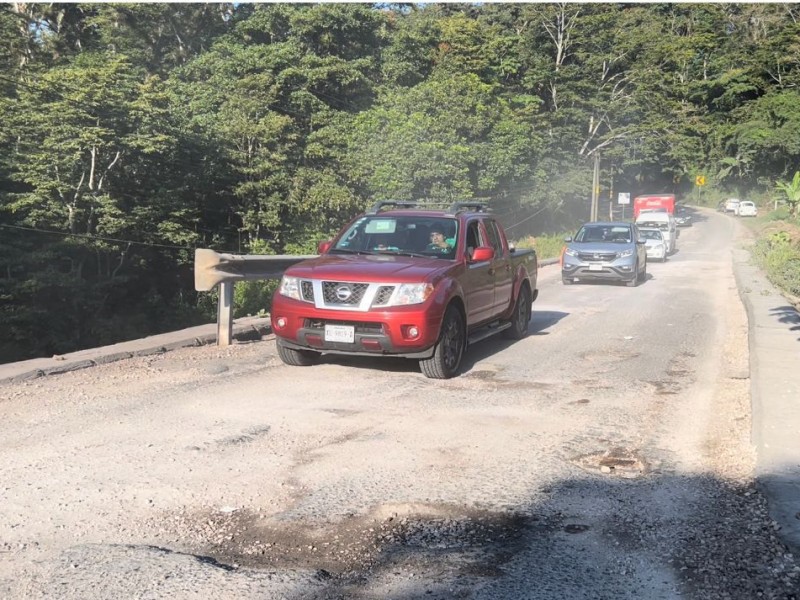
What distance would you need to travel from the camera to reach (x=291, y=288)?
8922 millimetres

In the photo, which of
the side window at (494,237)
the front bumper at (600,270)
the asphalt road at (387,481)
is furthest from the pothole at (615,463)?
the front bumper at (600,270)

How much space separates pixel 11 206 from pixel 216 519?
23516 millimetres

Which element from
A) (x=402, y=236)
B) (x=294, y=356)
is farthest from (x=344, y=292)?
(x=402, y=236)

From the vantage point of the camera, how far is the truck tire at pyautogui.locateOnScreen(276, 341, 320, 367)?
920 cm

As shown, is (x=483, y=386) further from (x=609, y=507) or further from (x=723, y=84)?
(x=723, y=84)

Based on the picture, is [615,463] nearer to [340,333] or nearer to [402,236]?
[340,333]

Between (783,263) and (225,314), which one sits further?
(783,263)

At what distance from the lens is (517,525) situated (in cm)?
469

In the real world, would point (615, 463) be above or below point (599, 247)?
below

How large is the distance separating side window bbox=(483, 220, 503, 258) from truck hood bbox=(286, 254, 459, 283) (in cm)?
167

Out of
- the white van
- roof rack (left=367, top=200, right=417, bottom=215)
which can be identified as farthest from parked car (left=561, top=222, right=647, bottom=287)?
the white van

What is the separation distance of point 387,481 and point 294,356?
4036 millimetres

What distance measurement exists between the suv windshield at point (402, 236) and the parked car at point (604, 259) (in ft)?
41.6

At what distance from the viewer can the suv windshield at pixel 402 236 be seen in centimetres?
957
